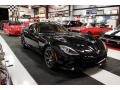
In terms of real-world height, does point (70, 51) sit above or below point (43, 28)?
below

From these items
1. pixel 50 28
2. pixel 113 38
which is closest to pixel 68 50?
pixel 50 28

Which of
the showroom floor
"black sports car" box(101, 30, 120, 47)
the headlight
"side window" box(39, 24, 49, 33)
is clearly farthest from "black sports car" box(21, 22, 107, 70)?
"black sports car" box(101, 30, 120, 47)

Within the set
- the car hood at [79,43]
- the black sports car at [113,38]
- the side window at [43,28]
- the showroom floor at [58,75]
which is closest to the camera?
the showroom floor at [58,75]

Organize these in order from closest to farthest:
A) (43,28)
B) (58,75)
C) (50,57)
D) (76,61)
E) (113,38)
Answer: (76,61)
(58,75)
(50,57)
(43,28)
(113,38)

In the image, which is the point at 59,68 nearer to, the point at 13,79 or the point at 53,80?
the point at 53,80

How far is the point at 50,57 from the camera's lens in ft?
10.5

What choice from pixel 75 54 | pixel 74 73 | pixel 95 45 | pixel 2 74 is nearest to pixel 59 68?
pixel 74 73

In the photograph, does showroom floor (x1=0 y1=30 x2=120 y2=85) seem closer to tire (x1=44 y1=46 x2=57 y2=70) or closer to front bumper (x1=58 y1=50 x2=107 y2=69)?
tire (x1=44 y1=46 x2=57 y2=70)

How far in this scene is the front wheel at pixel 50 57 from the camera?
305 centimetres

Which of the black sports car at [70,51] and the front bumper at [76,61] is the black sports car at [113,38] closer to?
the black sports car at [70,51]

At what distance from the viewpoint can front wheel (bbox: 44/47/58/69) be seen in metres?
3.05

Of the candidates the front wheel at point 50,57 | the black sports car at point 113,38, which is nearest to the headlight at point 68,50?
the front wheel at point 50,57

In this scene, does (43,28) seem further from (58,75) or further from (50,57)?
(58,75)
